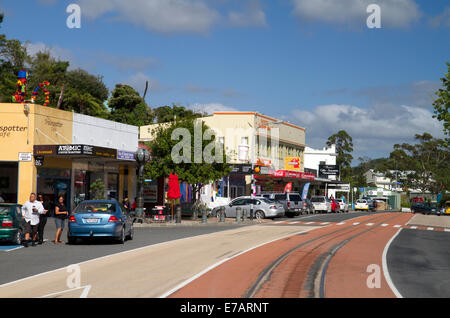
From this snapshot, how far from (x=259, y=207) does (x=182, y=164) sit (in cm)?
→ 583

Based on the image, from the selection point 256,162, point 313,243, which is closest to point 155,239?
point 313,243

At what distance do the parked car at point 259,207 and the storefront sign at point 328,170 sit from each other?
48.8m

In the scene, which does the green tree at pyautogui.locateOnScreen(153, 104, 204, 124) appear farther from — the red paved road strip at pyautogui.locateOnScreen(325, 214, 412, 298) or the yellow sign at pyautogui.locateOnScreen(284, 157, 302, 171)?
the red paved road strip at pyautogui.locateOnScreen(325, 214, 412, 298)

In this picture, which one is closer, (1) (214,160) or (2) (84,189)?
(2) (84,189)

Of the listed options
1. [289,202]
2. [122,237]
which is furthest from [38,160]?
[289,202]

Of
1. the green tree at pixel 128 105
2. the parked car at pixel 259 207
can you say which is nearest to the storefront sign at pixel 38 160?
the parked car at pixel 259 207

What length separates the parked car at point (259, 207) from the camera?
40062mm

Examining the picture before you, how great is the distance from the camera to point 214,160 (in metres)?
39.4

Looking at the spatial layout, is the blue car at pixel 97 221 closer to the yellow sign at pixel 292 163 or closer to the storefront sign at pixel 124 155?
the storefront sign at pixel 124 155

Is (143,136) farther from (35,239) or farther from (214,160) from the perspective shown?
(35,239)

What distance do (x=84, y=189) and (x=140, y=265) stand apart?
76.1ft

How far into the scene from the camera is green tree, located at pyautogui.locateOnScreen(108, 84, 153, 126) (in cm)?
7538

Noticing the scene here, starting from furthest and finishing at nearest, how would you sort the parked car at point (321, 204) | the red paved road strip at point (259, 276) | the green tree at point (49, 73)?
the green tree at point (49, 73) < the parked car at point (321, 204) < the red paved road strip at point (259, 276)

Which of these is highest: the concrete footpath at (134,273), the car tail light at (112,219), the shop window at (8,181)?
the shop window at (8,181)
